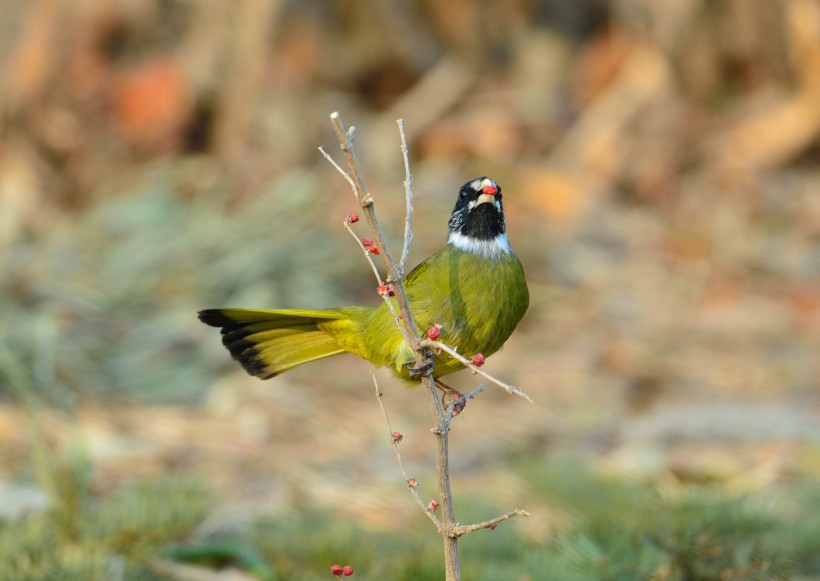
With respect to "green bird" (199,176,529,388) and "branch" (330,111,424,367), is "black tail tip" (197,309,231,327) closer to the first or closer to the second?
"green bird" (199,176,529,388)

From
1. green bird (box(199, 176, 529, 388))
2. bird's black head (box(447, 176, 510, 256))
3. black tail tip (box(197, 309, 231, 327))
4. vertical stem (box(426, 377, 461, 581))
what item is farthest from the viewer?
bird's black head (box(447, 176, 510, 256))

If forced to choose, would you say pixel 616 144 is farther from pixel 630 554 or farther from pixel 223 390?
pixel 630 554

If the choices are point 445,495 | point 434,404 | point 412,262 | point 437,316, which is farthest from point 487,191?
point 412,262

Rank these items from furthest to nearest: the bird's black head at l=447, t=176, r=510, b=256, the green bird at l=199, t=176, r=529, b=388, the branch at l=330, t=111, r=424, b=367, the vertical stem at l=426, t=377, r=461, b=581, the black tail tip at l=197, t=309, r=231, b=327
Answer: the bird's black head at l=447, t=176, r=510, b=256
the green bird at l=199, t=176, r=529, b=388
the black tail tip at l=197, t=309, r=231, b=327
the vertical stem at l=426, t=377, r=461, b=581
the branch at l=330, t=111, r=424, b=367

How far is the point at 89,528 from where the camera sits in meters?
3.34

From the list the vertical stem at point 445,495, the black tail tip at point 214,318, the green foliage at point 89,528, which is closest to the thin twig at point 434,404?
the vertical stem at point 445,495

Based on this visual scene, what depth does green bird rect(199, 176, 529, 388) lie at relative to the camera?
2871 millimetres

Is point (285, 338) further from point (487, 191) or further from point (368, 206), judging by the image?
point (368, 206)

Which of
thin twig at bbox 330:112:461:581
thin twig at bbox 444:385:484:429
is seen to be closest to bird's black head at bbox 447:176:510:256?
thin twig at bbox 444:385:484:429

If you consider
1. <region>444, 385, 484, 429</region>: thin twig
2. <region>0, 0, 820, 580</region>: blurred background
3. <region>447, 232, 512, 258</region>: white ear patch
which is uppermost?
<region>0, 0, 820, 580</region>: blurred background

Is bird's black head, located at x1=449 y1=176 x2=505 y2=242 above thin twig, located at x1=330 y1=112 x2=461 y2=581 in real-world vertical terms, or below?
above

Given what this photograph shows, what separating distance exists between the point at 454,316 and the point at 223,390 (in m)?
4.26

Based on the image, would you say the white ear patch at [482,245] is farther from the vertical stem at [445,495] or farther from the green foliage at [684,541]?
the vertical stem at [445,495]

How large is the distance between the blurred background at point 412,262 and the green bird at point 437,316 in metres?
0.59
